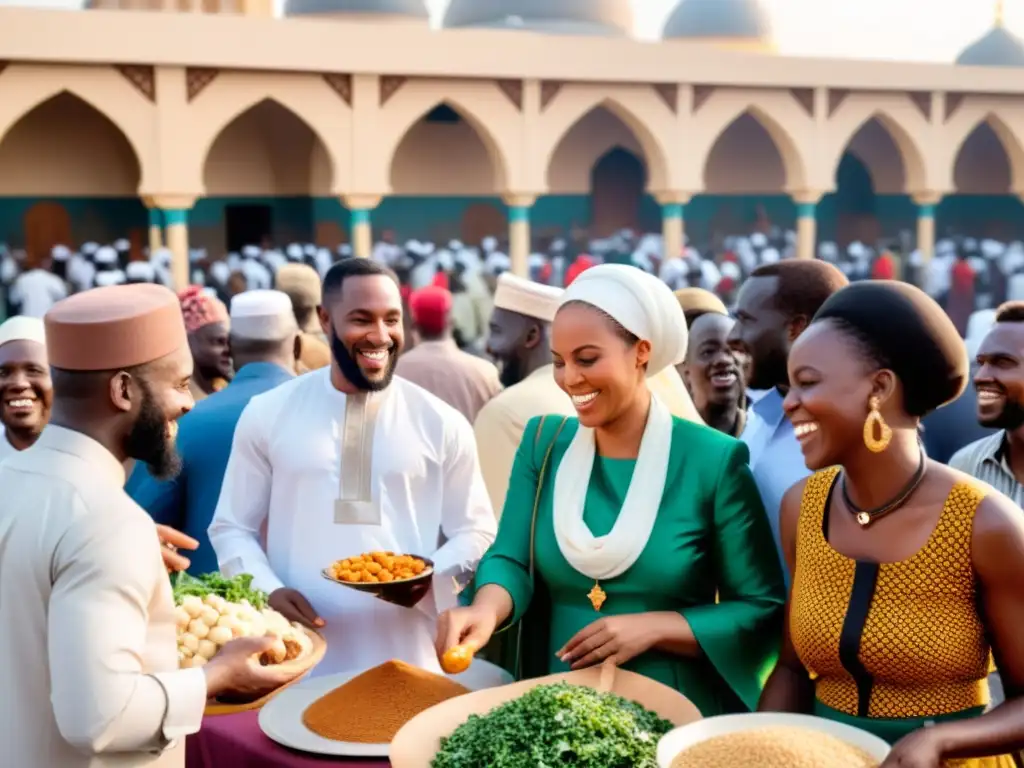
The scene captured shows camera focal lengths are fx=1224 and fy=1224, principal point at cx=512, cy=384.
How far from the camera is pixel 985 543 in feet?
6.40

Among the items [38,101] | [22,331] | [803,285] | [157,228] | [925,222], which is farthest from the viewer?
[925,222]

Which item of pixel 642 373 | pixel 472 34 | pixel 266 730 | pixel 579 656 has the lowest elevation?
pixel 266 730

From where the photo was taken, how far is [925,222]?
2117 cm

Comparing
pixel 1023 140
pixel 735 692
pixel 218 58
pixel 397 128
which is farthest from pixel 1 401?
pixel 1023 140

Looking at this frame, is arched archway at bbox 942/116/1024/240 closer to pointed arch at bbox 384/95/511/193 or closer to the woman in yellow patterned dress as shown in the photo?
pointed arch at bbox 384/95/511/193

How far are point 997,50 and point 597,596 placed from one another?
90.3ft

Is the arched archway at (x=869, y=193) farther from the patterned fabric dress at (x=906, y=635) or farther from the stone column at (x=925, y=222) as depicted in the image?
the patterned fabric dress at (x=906, y=635)

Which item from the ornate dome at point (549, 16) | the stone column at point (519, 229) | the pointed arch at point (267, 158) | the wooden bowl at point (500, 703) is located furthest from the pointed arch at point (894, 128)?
the wooden bowl at point (500, 703)

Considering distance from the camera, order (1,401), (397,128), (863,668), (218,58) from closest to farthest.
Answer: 1. (863,668)
2. (1,401)
3. (218,58)
4. (397,128)

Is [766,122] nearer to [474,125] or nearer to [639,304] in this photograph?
[474,125]

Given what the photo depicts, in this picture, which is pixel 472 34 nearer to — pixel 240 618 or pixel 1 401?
pixel 1 401

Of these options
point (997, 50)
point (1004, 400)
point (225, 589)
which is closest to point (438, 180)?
point (997, 50)

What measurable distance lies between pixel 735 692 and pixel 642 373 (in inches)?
26.1

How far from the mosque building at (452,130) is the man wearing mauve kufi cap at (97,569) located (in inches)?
519
